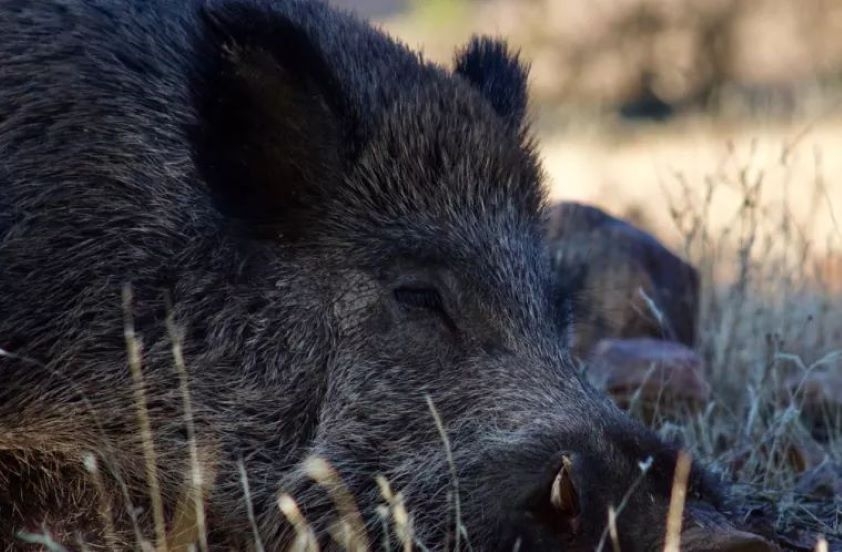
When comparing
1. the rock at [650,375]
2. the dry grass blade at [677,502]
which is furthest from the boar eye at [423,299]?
the rock at [650,375]

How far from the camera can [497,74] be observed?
494 cm

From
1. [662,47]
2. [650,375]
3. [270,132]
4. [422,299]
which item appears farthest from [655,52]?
[422,299]

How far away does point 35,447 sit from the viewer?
413 centimetres

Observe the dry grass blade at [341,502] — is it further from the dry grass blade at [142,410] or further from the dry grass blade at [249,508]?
the dry grass blade at [142,410]

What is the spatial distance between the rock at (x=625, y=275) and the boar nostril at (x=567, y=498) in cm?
296

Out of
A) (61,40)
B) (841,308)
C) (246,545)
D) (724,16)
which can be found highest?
(724,16)

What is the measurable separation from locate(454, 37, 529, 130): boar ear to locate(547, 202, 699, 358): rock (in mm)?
1607

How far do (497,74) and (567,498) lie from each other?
1.86m

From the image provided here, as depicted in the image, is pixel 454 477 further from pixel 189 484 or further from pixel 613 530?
pixel 189 484

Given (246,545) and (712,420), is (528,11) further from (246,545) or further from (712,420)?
(246,545)

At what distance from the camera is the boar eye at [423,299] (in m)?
4.17

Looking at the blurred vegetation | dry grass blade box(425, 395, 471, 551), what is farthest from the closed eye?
the blurred vegetation

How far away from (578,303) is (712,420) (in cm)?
133

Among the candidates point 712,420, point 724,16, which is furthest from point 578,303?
→ point 724,16
